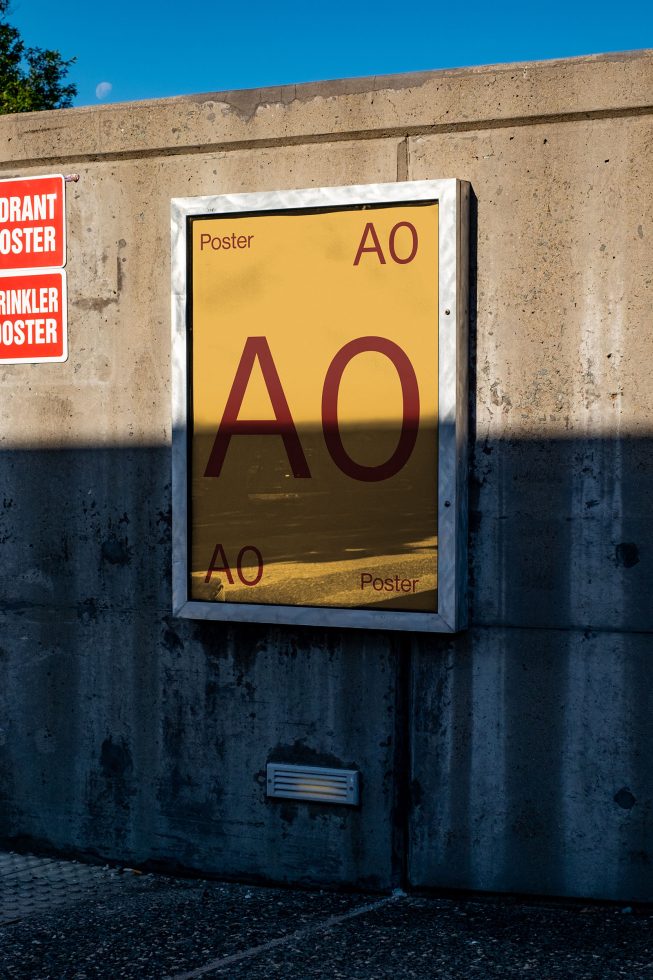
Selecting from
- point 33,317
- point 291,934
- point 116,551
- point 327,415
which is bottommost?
point 291,934

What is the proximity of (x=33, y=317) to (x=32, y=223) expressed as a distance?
0.42 metres

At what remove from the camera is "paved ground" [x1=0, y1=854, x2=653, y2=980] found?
3814 millimetres

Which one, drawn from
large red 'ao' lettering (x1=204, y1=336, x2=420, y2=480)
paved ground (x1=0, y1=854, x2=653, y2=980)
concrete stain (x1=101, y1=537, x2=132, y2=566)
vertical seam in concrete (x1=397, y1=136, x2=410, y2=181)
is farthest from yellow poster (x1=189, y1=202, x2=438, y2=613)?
paved ground (x1=0, y1=854, x2=653, y2=980)

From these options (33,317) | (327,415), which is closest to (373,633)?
(327,415)

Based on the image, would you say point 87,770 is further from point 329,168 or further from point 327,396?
point 329,168

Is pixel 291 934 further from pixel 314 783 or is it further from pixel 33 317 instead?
pixel 33 317

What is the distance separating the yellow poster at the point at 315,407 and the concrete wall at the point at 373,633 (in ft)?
0.63

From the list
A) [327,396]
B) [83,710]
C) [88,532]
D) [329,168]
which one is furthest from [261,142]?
[83,710]

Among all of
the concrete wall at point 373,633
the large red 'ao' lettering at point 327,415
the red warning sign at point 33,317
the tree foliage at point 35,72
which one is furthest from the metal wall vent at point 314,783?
the tree foliage at point 35,72

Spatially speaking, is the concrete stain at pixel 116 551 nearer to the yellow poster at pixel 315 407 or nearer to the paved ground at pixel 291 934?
the yellow poster at pixel 315 407

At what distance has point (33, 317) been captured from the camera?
5.14 meters

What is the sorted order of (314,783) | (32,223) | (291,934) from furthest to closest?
1. (32,223)
2. (314,783)
3. (291,934)

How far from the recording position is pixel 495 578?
4473 mm

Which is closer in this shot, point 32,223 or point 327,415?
point 327,415
